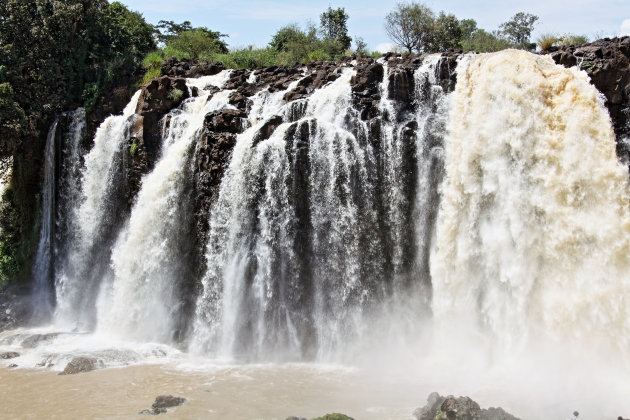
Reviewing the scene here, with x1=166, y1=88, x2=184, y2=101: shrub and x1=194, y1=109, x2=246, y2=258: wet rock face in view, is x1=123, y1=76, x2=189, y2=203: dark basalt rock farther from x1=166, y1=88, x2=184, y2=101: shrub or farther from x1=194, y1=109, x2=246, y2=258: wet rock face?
x1=194, y1=109, x2=246, y2=258: wet rock face

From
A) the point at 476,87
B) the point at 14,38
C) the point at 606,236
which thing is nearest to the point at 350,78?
the point at 476,87

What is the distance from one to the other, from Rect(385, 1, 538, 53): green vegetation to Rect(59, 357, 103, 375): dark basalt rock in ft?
66.9

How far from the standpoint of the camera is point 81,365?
39.9ft

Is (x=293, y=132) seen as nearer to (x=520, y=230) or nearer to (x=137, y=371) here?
(x=520, y=230)

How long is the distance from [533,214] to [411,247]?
2935 millimetres

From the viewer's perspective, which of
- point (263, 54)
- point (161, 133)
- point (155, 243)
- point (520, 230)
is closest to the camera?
point (520, 230)

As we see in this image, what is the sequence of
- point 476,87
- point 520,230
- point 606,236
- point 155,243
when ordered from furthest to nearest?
point 155,243
point 476,87
point 520,230
point 606,236

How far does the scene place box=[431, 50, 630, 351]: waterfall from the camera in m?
10.9

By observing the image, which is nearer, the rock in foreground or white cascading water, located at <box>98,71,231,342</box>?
the rock in foreground

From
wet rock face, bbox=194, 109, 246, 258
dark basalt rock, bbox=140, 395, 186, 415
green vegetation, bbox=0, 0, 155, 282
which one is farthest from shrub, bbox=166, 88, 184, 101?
dark basalt rock, bbox=140, 395, 186, 415

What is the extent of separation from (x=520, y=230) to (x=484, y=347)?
2.66m

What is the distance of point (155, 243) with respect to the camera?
1486 centimetres

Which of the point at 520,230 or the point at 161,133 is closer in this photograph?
the point at 520,230

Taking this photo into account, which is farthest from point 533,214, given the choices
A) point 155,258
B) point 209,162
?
point 155,258
